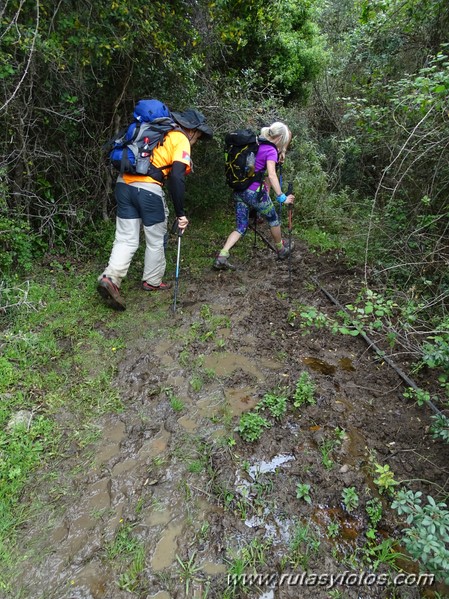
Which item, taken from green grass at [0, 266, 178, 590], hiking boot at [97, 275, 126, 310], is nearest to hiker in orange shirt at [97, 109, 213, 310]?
hiking boot at [97, 275, 126, 310]

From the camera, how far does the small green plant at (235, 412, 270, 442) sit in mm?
2822

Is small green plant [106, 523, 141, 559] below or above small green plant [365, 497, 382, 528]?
below

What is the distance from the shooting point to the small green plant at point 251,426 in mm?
2822

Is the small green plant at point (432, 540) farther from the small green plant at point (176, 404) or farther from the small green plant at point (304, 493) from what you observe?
the small green plant at point (176, 404)

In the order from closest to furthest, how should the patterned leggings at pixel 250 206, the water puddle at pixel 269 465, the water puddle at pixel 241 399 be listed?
the water puddle at pixel 269 465 → the water puddle at pixel 241 399 → the patterned leggings at pixel 250 206

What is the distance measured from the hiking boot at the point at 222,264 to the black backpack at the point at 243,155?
103cm

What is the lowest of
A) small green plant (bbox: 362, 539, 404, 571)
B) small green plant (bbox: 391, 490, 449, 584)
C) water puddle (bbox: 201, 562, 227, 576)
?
water puddle (bbox: 201, 562, 227, 576)

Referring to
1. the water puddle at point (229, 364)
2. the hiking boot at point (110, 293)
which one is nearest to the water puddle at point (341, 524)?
the water puddle at point (229, 364)

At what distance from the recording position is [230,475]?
255 cm

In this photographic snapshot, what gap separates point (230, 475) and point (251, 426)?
16.8 inches

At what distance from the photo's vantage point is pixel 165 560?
2113mm

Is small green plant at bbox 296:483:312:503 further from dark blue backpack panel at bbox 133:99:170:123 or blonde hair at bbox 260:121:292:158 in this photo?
blonde hair at bbox 260:121:292:158

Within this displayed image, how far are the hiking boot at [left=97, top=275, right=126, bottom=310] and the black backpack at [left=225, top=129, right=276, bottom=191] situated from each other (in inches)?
85.4

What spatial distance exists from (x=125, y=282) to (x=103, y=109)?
257cm
